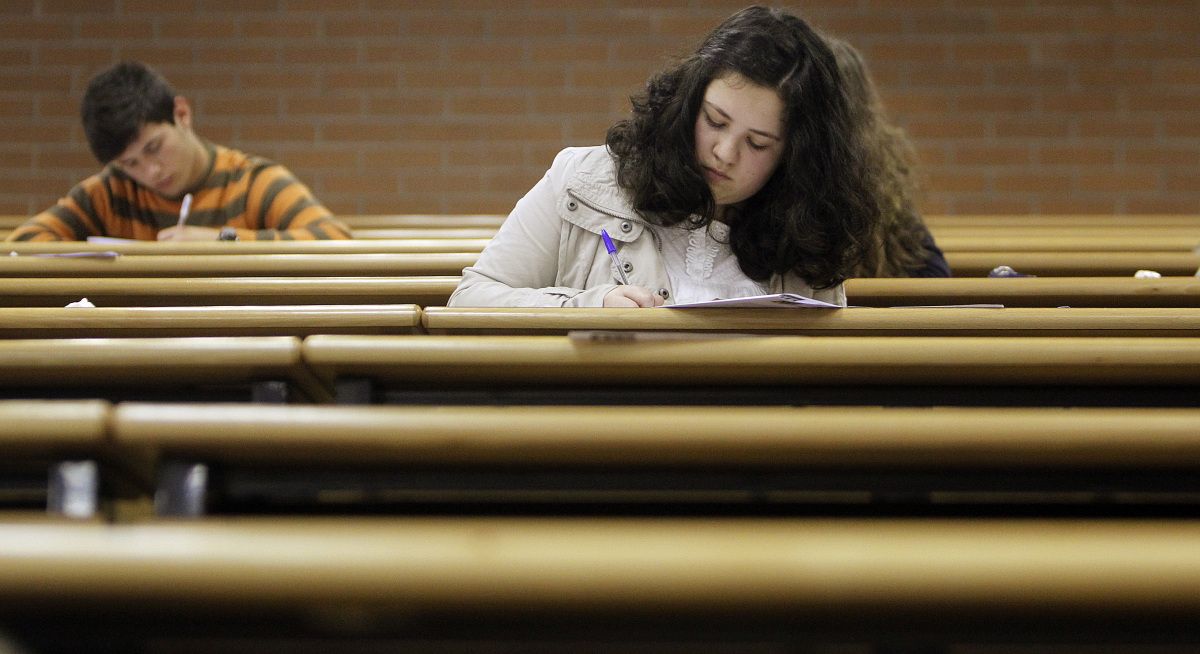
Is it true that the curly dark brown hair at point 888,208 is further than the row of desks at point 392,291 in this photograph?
Yes

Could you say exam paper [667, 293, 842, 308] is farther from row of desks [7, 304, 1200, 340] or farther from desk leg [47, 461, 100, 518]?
desk leg [47, 461, 100, 518]

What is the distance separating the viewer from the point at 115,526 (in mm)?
459

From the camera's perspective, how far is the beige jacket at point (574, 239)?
1.21m

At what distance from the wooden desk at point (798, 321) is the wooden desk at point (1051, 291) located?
0.27 m

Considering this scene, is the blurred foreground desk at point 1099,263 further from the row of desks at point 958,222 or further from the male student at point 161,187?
the male student at point 161,187

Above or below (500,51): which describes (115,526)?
below

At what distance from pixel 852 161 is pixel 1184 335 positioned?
511 millimetres

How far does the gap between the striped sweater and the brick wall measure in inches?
30.2

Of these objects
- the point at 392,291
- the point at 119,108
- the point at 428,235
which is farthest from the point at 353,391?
the point at 119,108

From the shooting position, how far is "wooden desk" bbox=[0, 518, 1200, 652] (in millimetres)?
436

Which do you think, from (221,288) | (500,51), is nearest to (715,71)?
(221,288)

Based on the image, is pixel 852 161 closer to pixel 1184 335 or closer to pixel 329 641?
pixel 1184 335

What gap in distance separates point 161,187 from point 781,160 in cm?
153

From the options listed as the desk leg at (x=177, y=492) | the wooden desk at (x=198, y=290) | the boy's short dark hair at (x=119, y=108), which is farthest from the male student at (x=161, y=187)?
the desk leg at (x=177, y=492)
